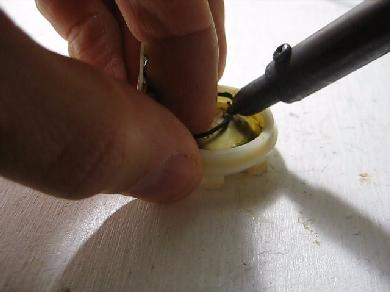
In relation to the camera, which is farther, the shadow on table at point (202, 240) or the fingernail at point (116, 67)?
the fingernail at point (116, 67)

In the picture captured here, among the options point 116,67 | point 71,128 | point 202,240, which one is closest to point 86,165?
point 71,128

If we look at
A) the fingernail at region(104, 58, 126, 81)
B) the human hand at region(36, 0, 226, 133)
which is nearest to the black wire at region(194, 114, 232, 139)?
the human hand at region(36, 0, 226, 133)

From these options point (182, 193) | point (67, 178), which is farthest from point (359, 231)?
point (67, 178)

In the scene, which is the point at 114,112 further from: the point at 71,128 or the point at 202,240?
the point at 202,240

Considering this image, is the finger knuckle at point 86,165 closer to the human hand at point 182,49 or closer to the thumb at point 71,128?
the thumb at point 71,128

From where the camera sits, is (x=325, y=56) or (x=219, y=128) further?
(x=219, y=128)

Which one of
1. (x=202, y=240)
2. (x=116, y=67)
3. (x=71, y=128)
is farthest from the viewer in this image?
(x=116, y=67)

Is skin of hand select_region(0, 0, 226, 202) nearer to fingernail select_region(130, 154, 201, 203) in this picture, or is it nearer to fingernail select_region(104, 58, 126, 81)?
fingernail select_region(130, 154, 201, 203)

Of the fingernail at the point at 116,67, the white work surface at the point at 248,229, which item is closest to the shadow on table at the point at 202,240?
the white work surface at the point at 248,229
